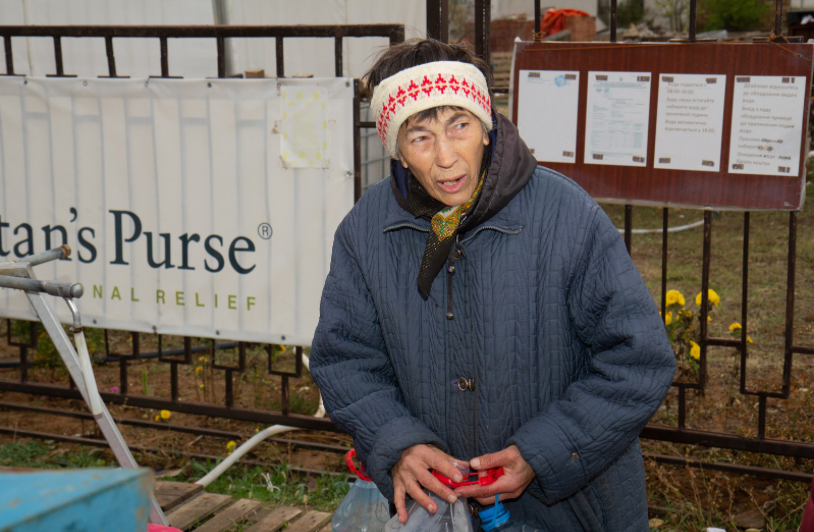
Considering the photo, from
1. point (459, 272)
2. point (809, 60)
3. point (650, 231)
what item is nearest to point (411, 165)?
point (459, 272)

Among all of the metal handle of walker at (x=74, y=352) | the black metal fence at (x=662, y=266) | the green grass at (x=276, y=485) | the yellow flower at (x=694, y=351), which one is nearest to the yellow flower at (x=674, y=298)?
the yellow flower at (x=694, y=351)

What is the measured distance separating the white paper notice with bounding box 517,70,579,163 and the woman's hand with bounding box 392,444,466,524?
1.63 meters

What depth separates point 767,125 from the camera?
2.89m

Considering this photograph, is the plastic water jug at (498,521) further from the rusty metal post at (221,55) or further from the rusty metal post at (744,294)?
the rusty metal post at (221,55)

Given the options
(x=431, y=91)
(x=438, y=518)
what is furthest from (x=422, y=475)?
(x=431, y=91)

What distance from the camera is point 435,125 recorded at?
1927mm

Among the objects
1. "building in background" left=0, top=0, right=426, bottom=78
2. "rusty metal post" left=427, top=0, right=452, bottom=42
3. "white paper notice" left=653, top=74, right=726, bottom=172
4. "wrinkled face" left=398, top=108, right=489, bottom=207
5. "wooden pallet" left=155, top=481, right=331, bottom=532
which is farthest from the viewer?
"building in background" left=0, top=0, right=426, bottom=78

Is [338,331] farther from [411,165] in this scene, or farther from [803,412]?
[803,412]

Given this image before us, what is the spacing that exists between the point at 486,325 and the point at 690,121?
5.05ft

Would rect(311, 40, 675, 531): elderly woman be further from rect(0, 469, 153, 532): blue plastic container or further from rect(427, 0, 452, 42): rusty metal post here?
rect(427, 0, 452, 42): rusty metal post

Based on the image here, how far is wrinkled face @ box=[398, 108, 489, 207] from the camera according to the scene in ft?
6.27

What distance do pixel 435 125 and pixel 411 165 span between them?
115mm

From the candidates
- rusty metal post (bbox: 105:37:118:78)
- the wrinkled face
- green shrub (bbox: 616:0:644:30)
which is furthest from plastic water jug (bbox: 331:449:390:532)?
green shrub (bbox: 616:0:644:30)

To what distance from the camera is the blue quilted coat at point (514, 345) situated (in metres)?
1.81
